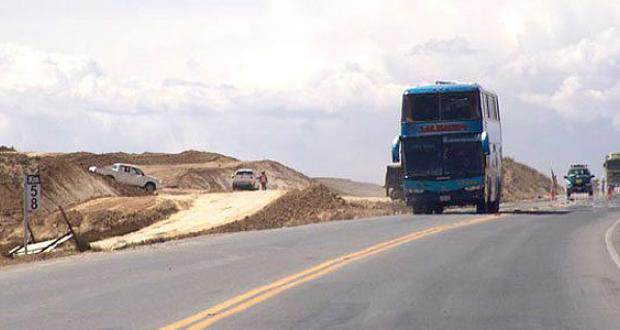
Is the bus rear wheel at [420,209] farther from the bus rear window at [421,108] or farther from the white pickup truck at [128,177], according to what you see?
the white pickup truck at [128,177]

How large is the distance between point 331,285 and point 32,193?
1181 cm

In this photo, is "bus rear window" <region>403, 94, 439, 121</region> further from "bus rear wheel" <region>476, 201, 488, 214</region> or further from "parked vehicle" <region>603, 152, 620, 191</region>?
"parked vehicle" <region>603, 152, 620, 191</region>

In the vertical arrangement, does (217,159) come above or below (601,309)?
above

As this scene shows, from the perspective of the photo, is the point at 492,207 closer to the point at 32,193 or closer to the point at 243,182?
the point at 32,193

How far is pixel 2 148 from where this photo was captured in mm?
90312

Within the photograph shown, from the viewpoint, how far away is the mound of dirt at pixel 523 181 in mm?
88838

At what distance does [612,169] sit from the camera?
77.0m

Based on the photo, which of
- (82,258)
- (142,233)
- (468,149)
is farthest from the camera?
(142,233)

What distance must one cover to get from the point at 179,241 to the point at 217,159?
80.6m

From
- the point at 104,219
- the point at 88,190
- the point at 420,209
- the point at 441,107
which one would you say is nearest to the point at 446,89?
the point at 441,107

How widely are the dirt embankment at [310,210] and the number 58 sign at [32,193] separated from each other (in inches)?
556

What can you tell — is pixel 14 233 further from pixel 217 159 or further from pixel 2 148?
pixel 217 159

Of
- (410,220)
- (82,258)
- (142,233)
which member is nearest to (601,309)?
(82,258)

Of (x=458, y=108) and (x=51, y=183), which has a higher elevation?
(x=458, y=108)
